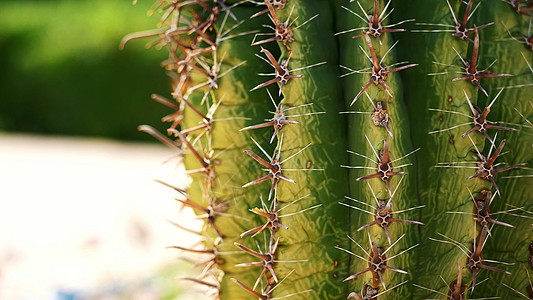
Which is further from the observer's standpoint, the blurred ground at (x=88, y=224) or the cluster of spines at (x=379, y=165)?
the blurred ground at (x=88, y=224)

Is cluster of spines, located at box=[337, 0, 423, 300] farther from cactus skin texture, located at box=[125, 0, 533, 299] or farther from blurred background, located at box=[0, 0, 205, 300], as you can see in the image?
blurred background, located at box=[0, 0, 205, 300]

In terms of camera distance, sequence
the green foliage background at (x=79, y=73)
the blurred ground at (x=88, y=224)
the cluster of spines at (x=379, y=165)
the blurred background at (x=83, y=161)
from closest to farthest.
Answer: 1. the cluster of spines at (x=379, y=165)
2. the blurred ground at (x=88, y=224)
3. the blurred background at (x=83, y=161)
4. the green foliage background at (x=79, y=73)

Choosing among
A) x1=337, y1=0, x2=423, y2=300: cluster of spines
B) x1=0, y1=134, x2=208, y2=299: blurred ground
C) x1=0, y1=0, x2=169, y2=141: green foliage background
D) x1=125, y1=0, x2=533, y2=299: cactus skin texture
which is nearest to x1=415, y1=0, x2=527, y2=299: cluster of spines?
x1=125, y1=0, x2=533, y2=299: cactus skin texture

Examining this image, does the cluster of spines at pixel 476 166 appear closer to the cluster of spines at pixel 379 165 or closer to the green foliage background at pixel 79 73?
the cluster of spines at pixel 379 165

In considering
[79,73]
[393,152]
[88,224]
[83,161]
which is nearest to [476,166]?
[393,152]

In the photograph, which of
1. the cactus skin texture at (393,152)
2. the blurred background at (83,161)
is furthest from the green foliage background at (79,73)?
the cactus skin texture at (393,152)

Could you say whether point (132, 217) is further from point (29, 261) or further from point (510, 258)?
point (510, 258)
